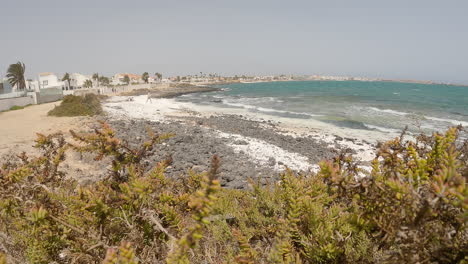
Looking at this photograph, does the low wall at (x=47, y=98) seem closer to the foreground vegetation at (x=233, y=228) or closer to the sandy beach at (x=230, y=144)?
the sandy beach at (x=230, y=144)

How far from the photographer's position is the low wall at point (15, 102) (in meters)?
28.1

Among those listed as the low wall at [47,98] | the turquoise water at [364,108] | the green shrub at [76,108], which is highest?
the low wall at [47,98]

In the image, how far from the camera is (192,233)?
1.14 m

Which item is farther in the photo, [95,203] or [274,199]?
[274,199]

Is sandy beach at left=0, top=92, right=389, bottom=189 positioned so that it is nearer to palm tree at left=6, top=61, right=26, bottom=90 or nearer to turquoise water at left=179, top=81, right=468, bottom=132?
turquoise water at left=179, top=81, right=468, bottom=132

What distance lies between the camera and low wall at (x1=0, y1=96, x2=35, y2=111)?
1105 inches

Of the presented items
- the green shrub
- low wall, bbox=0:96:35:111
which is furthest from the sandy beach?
low wall, bbox=0:96:35:111

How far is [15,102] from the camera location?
30.0 m

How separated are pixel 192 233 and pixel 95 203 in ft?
4.12

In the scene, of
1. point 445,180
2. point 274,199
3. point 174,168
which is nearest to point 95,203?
point 445,180

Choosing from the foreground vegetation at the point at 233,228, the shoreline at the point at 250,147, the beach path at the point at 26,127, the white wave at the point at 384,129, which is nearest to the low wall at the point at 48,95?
the beach path at the point at 26,127

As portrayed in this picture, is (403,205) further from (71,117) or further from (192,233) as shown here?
(71,117)

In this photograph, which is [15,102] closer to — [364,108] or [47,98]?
[47,98]

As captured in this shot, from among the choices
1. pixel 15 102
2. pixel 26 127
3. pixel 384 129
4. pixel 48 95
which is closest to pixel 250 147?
pixel 384 129
